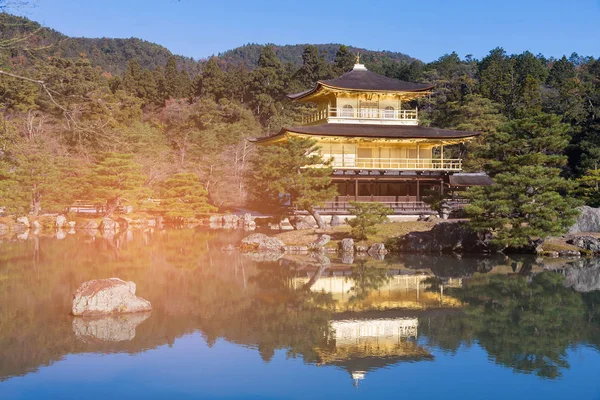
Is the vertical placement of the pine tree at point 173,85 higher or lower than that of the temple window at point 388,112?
higher

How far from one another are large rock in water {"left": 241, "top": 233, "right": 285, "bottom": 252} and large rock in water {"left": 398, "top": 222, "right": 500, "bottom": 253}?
4172 millimetres

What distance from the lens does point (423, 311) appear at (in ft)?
40.0

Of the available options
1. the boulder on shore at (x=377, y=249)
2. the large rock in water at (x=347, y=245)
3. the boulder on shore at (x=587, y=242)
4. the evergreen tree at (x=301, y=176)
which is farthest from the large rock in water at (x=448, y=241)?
the evergreen tree at (x=301, y=176)

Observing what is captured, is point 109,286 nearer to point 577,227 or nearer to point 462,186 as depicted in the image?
point 577,227

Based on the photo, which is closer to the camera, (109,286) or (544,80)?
(109,286)

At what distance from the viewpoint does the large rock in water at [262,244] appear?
21.5 m

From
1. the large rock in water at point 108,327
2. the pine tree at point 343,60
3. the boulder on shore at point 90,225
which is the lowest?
the large rock in water at point 108,327

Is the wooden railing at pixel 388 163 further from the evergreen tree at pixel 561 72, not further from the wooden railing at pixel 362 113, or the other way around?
the evergreen tree at pixel 561 72

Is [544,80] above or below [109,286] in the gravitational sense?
above

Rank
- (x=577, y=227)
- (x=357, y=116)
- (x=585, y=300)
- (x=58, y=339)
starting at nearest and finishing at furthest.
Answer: (x=58, y=339), (x=585, y=300), (x=577, y=227), (x=357, y=116)

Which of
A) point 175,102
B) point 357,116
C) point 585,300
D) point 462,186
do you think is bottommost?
point 585,300

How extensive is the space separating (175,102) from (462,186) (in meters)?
29.8

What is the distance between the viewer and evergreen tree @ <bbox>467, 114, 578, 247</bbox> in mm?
18969

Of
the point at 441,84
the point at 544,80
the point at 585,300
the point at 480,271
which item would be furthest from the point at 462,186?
the point at 544,80
